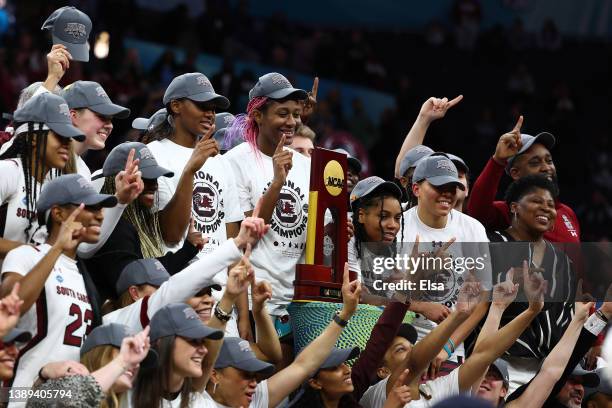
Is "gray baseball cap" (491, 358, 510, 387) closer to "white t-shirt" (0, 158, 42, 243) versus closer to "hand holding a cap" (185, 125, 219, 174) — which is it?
"hand holding a cap" (185, 125, 219, 174)

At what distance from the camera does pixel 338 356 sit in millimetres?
6266

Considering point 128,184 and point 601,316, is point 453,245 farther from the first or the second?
point 128,184

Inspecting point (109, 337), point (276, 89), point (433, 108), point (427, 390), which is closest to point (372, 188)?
point (276, 89)

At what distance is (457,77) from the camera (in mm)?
16859

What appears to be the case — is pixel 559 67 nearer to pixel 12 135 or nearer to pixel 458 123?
pixel 458 123

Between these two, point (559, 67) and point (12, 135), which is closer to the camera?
point (12, 135)

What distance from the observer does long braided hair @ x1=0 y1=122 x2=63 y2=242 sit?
5.71 m

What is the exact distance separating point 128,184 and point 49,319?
0.77 metres

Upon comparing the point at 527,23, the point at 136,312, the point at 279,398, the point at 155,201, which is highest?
the point at 527,23

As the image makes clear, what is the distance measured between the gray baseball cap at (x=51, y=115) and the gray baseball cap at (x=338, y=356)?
1.52 metres

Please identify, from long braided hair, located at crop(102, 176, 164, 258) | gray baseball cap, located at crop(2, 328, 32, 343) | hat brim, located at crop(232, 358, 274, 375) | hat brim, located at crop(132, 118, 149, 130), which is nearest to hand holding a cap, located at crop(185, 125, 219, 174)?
long braided hair, located at crop(102, 176, 164, 258)

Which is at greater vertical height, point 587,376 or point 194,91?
point 194,91

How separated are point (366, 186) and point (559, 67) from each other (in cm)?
1087

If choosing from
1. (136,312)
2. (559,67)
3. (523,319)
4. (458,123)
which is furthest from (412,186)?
(559,67)
